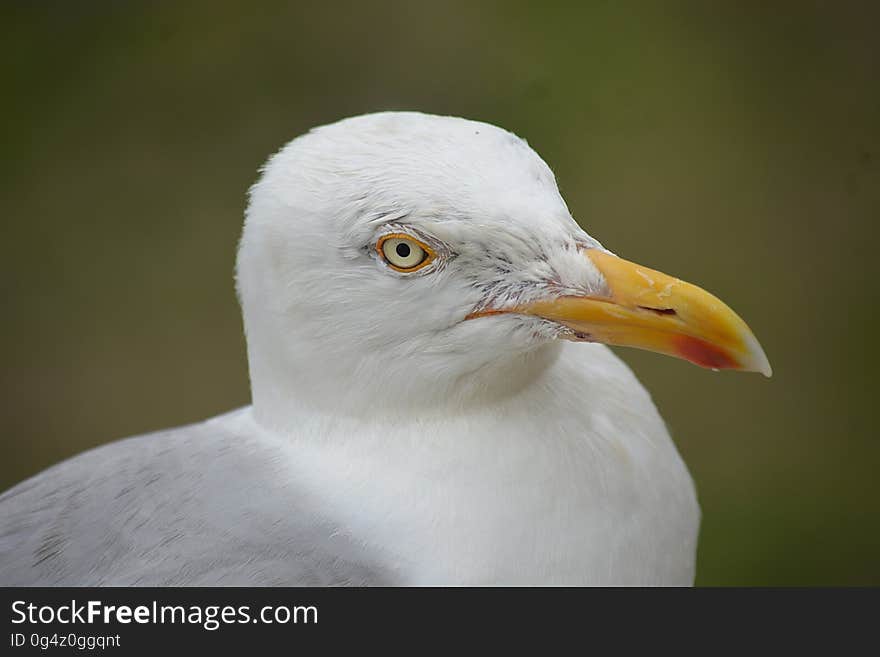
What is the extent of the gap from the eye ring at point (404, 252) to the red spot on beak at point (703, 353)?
282 millimetres

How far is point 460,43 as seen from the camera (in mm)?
2998

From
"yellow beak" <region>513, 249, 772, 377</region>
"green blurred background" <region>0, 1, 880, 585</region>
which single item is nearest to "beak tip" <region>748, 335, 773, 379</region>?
"yellow beak" <region>513, 249, 772, 377</region>

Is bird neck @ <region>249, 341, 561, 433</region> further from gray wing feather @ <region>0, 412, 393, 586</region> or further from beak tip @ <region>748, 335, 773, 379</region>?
beak tip @ <region>748, 335, 773, 379</region>

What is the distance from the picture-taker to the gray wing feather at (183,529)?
4.07 feet

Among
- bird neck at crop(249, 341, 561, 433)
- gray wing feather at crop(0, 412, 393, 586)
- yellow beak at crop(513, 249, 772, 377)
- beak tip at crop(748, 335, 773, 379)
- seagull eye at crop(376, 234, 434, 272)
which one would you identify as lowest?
gray wing feather at crop(0, 412, 393, 586)

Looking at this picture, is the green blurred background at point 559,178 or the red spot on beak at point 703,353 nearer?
the red spot on beak at point 703,353

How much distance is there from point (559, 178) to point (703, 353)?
179 cm

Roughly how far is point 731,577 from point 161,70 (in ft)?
6.62

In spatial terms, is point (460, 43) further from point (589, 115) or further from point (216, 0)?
point (216, 0)

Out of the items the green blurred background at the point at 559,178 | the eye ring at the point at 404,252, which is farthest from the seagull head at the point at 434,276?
the green blurred background at the point at 559,178

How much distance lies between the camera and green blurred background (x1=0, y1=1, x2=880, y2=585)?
263 centimetres

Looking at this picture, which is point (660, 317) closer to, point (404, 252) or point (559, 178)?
point (404, 252)

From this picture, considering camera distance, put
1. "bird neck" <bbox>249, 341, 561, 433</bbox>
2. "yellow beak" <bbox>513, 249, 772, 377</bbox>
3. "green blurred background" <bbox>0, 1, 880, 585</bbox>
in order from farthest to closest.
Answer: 1. "green blurred background" <bbox>0, 1, 880, 585</bbox>
2. "bird neck" <bbox>249, 341, 561, 433</bbox>
3. "yellow beak" <bbox>513, 249, 772, 377</bbox>

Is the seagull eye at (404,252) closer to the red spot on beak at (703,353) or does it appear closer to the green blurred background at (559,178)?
the red spot on beak at (703,353)
